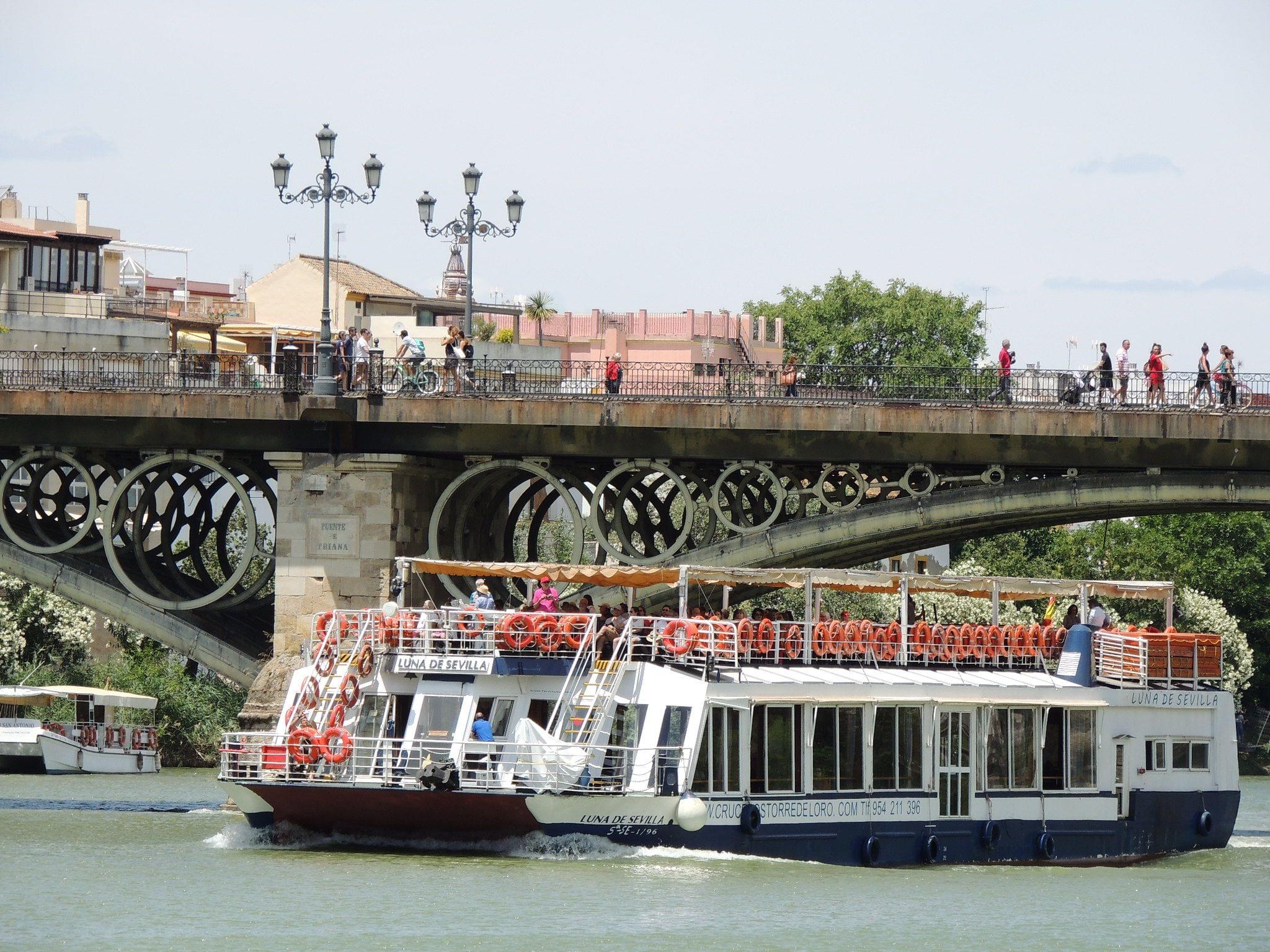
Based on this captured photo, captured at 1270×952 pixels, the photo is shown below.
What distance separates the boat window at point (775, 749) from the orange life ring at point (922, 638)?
331 centimetres

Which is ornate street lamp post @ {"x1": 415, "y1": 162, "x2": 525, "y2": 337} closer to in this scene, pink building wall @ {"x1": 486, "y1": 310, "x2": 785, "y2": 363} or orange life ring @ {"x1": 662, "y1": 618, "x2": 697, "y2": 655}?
orange life ring @ {"x1": 662, "y1": 618, "x2": 697, "y2": 655}

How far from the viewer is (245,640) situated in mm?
49688

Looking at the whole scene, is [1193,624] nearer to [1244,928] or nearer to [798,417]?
[798,417]

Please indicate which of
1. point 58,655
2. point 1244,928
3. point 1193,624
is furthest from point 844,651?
point 1193,624

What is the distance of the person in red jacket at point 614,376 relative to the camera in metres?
44.7

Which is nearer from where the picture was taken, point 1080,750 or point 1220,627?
point 1080,750

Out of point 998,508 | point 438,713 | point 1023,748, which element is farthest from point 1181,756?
point 438,713

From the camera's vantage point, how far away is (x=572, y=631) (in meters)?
34.8

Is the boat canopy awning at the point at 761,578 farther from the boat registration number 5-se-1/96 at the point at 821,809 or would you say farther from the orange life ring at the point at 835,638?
the boat registration number 5-se-1/96 at the point at 821,809

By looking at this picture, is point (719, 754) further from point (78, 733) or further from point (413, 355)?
point (78, 733)

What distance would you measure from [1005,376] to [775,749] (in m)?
11.4

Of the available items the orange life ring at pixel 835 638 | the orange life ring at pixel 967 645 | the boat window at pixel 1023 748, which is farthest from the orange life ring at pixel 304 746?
the boat window at pixel 1023 748

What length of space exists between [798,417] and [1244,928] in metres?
15.2

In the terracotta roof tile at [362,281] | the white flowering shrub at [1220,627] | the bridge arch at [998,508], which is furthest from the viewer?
the terracotta roof tile at [362,281]
